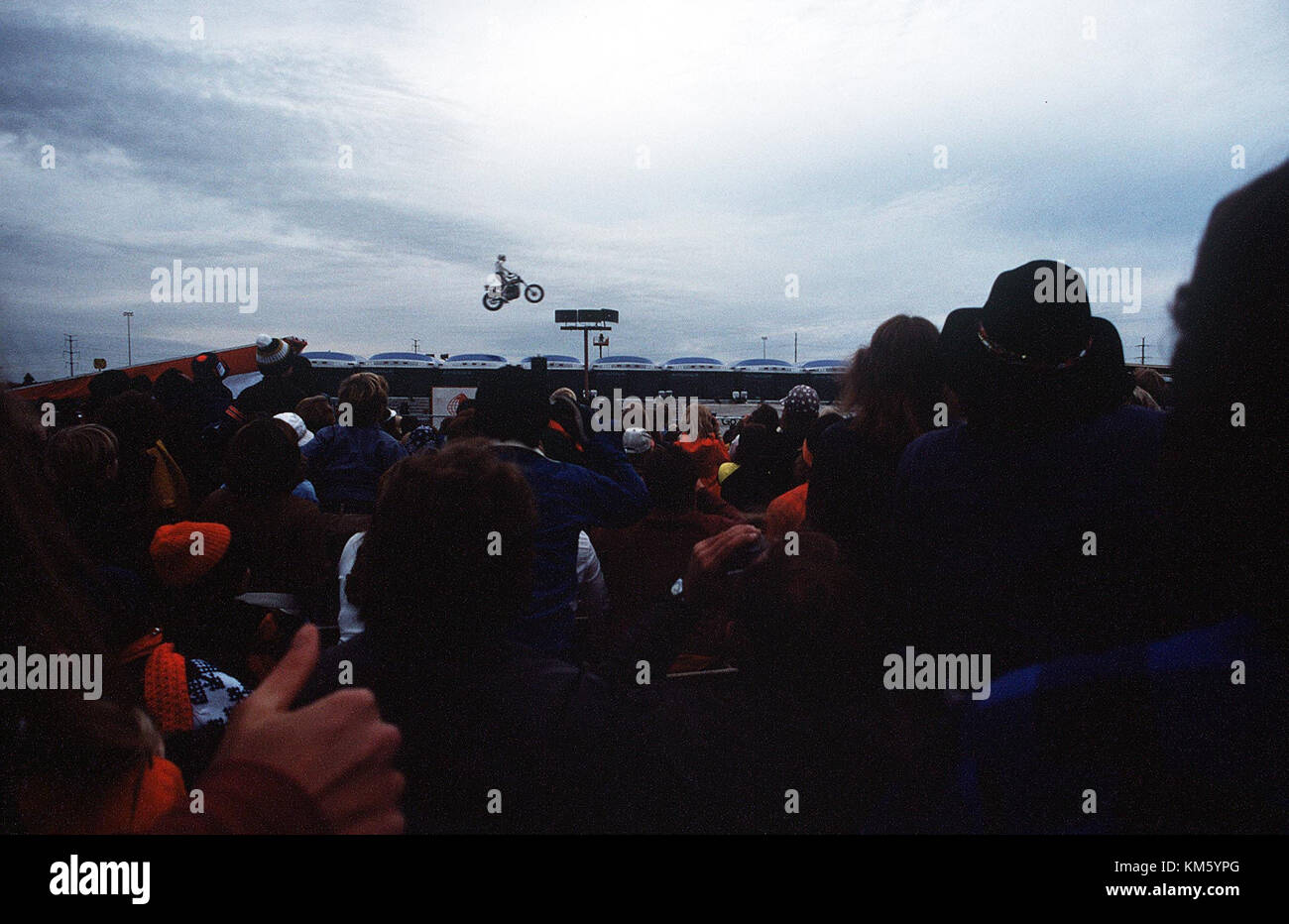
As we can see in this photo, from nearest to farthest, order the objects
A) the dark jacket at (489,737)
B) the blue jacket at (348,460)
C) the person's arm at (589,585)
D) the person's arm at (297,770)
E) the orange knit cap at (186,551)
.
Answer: the person's arm at (297,770) → the dark jacket at (489,737) → the orange knit cap at (186,551) → the person's arm at (589,585) → the blue jacket at (348,460)

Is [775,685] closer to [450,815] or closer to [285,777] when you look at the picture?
[450,815]

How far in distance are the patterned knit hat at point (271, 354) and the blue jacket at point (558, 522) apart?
12.4 ft

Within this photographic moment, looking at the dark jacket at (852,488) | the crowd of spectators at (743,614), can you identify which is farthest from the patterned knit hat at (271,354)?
the dark jacket at (852,488)

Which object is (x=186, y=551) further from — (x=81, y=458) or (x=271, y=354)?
(x=271, y=354)

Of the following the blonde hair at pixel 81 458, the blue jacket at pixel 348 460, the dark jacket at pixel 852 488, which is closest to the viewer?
the dark jacket at pixel 852 488

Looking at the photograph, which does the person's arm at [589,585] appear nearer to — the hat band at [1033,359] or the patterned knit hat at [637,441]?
the patterned knit hat at [637,441]

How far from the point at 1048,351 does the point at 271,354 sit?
18.0 ft

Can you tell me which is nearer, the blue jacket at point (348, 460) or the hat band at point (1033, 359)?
the hat band at point (1033, 359)

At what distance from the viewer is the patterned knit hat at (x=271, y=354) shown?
5.21 metres

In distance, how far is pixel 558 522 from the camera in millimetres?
2326

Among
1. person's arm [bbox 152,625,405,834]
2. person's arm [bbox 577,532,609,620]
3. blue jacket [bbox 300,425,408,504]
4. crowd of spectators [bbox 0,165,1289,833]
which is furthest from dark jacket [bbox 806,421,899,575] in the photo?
blue jacket [bbox 300,425,408,504]

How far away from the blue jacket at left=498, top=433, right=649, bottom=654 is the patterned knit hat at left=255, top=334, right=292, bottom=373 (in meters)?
3.77

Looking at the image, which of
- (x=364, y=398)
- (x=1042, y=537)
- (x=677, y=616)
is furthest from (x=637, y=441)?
(x=1042, y=537)

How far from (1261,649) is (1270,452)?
19 centimetres
